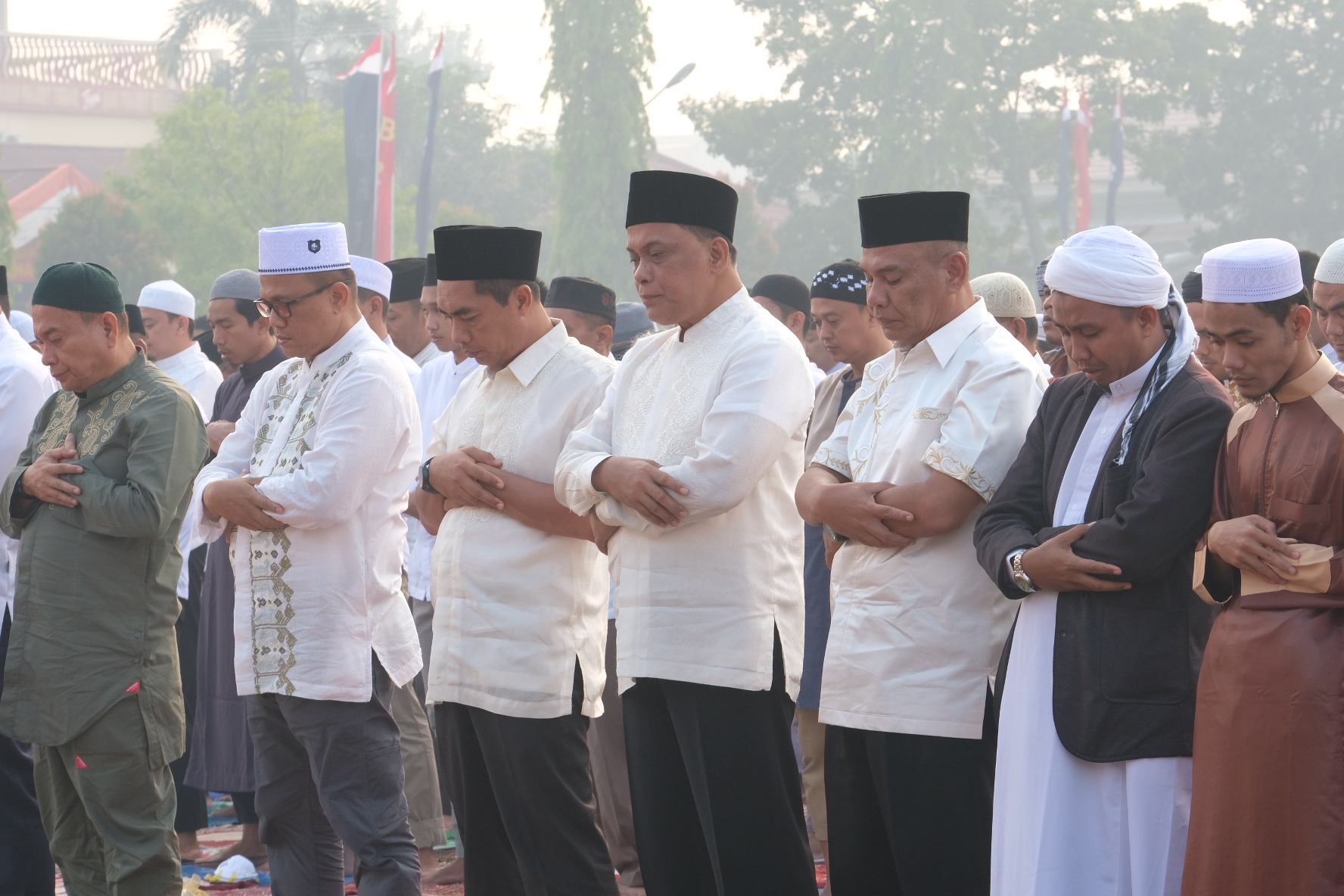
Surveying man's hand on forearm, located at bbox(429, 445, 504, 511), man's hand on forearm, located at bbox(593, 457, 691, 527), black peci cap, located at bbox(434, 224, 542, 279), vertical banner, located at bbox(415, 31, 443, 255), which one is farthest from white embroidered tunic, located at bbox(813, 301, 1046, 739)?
vertical banner, located at bbox(415, 31, 443, 255)

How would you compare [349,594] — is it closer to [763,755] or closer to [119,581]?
[119,581]

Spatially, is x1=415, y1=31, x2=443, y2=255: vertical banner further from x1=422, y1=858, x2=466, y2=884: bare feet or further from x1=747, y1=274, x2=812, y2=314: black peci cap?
x1=422, y1=858, x2=466, y2=884: bare feet

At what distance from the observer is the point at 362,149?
23266mm

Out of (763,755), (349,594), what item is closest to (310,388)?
(349,594)

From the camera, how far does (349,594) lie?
394 centimetres

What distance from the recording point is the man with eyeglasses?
387 cm

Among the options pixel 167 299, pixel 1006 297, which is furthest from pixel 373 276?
pixel 1006 297

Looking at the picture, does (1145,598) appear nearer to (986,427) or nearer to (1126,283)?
(986,427)

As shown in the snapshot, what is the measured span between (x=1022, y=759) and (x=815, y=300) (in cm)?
235

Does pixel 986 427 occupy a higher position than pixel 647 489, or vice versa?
pixel 986 427

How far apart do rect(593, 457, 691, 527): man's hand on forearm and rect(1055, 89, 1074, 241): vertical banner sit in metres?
25.6

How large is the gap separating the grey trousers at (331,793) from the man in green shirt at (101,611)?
359mm

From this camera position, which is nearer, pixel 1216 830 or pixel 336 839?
pixel 1216 830

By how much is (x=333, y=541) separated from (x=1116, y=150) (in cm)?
2621
